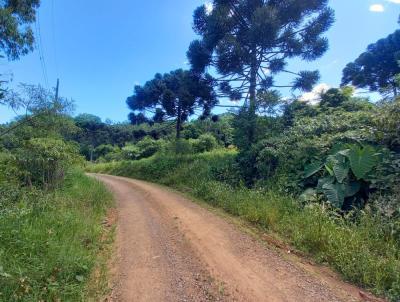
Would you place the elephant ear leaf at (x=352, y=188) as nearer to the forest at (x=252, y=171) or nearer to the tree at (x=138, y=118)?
the forest at (x=252, y=171)

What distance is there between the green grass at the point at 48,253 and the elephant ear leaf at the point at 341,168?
487cm

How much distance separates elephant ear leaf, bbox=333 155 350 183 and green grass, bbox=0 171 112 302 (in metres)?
4.87

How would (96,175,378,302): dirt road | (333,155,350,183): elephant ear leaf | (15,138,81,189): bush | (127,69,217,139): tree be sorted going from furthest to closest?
1. (127,69,217,139): tree
2. (15,138,81,189): bush
3. (333,155,350,183): elephant ear leaf
4. (96,175,378,302): dirt road

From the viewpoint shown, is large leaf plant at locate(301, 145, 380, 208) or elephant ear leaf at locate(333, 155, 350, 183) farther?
elephant ear leaf at locate(333, 155, 350, 183)

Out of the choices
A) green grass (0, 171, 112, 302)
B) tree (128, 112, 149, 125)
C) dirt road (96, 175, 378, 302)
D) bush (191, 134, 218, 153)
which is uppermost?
tree (128, 112, 149, 125)

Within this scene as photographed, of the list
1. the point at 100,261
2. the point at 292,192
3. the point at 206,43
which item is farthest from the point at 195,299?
the point at 206,43

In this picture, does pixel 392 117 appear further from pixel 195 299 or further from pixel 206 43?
pixel 206 43

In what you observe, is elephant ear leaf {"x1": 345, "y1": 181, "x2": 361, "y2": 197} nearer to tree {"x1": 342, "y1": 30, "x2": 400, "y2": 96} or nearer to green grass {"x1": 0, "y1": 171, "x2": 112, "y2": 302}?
green grass {"x1": 0, "y1": 171, "x2": 112, "y2": 302}

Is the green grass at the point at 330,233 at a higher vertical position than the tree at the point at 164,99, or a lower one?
lower

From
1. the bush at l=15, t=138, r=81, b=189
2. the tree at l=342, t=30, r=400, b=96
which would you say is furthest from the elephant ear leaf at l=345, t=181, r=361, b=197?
the tree at l=342, t=30, r=400, b=96

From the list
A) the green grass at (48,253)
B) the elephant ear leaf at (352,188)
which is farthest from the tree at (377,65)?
the green grass at (48,253)

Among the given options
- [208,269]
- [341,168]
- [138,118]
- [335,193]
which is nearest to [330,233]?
[335,193]

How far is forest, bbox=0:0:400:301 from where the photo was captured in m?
4.34

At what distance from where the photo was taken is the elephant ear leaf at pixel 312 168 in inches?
303
